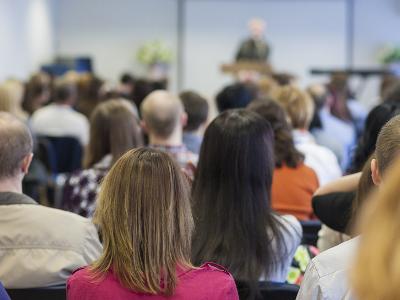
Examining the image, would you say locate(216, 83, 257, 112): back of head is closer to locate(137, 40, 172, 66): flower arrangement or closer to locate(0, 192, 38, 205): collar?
locate(0, 192, 38, 205): collar

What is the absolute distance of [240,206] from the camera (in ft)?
7.84

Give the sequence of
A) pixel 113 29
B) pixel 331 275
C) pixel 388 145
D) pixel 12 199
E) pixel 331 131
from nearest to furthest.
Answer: pixel 331 275
pixel 388 145
pixel 12 199
pixel 331 131
pixel 113 29

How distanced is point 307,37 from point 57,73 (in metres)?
4.70

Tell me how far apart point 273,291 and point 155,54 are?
37.9 feet

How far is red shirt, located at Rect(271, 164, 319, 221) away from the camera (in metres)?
3.39

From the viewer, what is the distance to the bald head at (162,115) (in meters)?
3.92

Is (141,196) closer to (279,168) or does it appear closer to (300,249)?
(300,249)

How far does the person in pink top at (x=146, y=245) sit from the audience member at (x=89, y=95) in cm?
487

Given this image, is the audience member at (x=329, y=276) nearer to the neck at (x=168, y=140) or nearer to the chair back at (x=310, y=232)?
the chair back at (x=310, y=232)

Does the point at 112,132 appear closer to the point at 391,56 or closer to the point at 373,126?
the point at 373,126

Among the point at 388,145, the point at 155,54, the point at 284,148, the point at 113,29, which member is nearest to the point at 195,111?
the point at 284,148

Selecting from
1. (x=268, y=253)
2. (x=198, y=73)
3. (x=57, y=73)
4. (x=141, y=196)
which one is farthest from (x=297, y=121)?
(x=198, y=73)

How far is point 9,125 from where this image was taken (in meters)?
2.54

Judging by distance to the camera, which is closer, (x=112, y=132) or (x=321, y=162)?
(x=112, y=132)
